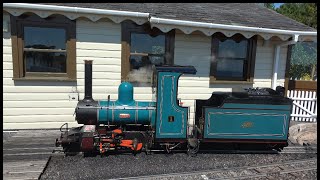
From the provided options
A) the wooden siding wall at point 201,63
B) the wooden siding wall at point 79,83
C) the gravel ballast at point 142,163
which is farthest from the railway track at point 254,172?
→ the wooden siding wall at point 79,83

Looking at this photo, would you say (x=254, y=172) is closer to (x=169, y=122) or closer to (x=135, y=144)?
(x=169, y=122)

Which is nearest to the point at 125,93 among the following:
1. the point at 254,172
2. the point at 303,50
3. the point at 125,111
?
the point at 125,111

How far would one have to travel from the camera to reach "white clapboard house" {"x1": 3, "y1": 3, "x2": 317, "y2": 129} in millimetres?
5867

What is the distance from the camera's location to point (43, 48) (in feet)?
20.4

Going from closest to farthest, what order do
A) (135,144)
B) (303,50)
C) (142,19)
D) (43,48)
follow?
(135,144), (142,19), (43,48), (303,50)

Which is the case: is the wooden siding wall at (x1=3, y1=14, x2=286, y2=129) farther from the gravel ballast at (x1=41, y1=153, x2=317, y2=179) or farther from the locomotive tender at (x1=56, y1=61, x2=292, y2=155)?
the gravel ballast at (x1=41, y1=153, x2=317, y2=179)

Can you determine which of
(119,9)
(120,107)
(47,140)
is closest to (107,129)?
(120,107)

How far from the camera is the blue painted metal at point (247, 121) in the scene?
196 inches

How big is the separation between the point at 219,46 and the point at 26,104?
561cm

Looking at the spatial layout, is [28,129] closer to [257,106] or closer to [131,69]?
[131,69]

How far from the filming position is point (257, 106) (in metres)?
5.00

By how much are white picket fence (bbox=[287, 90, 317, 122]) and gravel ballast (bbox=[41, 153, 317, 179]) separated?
2.81 metres

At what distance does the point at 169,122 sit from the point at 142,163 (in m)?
0.96

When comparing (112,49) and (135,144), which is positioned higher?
(112,49)
